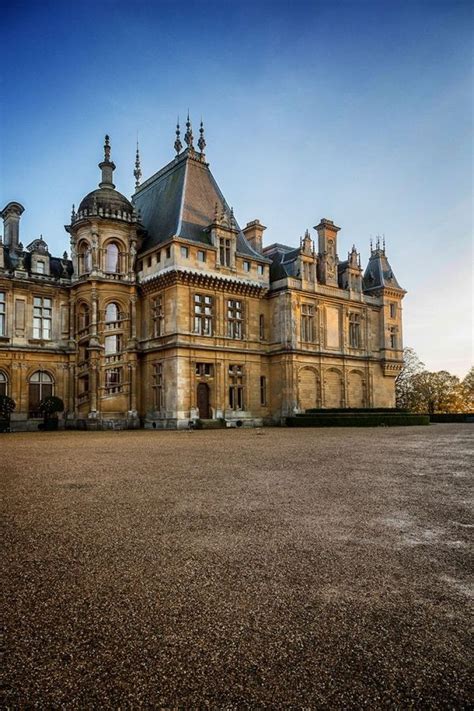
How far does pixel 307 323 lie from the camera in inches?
1549

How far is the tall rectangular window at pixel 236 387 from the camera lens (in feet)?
115

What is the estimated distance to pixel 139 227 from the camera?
34562 mm

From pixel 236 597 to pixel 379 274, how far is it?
153ft

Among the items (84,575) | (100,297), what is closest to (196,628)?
(84,575)

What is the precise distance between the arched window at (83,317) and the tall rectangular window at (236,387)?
10721 millimetres

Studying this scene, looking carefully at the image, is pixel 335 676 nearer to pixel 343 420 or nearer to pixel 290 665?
pixel 290 665

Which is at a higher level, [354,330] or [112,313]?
[112,313]

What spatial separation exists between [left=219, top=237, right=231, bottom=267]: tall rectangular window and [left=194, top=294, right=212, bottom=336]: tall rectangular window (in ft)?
9.53

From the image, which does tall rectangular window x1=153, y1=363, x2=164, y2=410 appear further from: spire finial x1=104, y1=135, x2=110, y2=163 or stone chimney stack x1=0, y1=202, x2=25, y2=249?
spire finial x1=104, y1=135, x2=110, y2=163

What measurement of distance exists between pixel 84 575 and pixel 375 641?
2.47 metres

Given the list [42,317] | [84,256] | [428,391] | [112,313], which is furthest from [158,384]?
[428,391]

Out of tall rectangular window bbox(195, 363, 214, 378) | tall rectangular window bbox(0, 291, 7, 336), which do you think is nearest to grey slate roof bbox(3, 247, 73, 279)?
tall rectangular window bbox(0, 291, 7, 336)

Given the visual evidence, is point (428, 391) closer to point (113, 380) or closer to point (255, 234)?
point (255, 234)

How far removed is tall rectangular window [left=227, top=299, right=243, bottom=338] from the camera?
116ft
